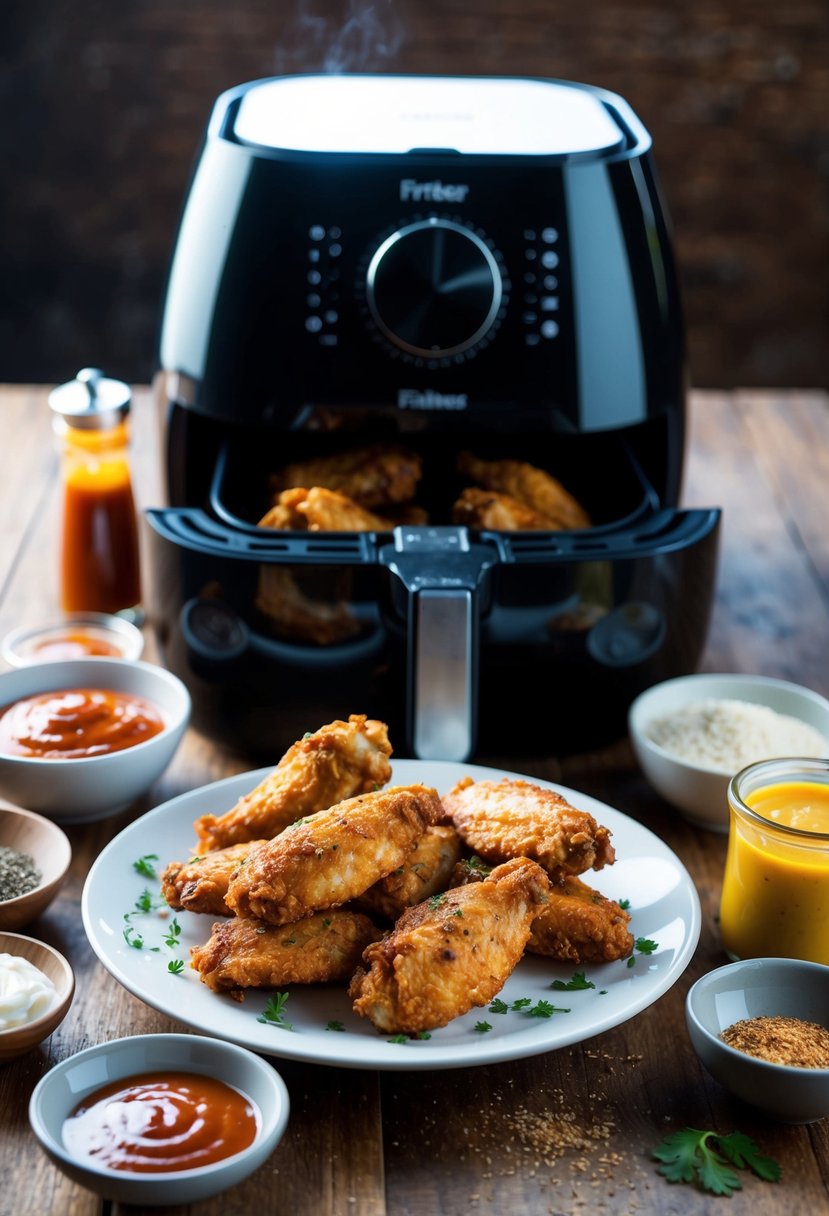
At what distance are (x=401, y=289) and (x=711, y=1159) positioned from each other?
96cm

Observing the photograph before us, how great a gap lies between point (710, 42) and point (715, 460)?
2447 millimetres

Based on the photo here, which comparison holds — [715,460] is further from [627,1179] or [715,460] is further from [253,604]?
[627,1179]

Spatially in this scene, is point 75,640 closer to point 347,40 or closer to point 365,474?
point 365,474

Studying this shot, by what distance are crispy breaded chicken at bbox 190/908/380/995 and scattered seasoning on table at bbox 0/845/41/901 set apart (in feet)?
0.68

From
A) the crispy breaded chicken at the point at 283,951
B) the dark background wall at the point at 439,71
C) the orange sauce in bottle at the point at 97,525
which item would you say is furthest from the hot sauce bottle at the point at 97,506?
the dark background wall at the point at 439,71

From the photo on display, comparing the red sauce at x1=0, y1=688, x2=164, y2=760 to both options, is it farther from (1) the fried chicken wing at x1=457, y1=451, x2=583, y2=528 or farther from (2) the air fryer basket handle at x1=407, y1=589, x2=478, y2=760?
(1) the fried chicken wing at x1=457, y1=451, x2=583, y2=528

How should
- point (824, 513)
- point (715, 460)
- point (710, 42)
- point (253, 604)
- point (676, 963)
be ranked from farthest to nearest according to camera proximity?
point (710, 42), point (715, 460), point (824, 513), point (253, 604), point (676, 963)

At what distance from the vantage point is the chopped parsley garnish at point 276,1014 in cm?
114

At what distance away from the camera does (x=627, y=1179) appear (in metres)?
1.08

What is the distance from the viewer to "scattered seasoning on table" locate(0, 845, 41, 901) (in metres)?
1.31

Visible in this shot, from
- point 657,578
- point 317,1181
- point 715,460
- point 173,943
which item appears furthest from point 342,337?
point 715,460

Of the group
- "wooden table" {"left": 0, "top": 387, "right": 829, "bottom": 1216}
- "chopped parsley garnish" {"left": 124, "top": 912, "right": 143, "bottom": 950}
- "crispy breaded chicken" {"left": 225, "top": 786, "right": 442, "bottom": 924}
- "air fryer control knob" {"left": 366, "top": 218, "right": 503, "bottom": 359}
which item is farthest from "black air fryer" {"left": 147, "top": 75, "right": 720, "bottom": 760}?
"chopped parsley garnish" {"left": 124, "top": 912, "right": 143, "bottom": 950}

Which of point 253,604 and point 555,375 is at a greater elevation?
point 555,375

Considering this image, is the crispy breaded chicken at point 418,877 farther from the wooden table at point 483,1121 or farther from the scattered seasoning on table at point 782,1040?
the scattered seasoning on table at point 782,1040
